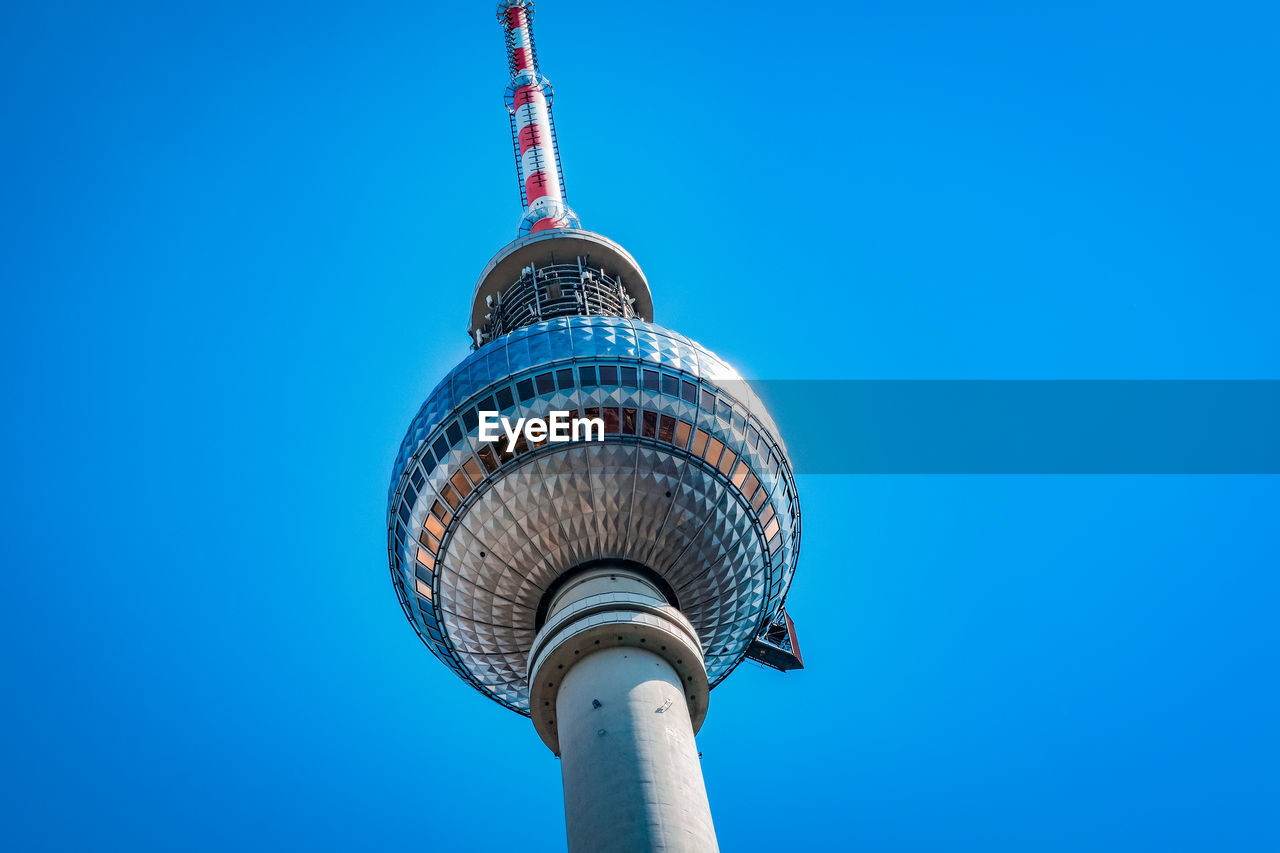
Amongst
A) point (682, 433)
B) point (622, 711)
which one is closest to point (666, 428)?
point (682, 433)

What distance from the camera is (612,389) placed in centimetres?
2891

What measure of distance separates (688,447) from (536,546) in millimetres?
5221

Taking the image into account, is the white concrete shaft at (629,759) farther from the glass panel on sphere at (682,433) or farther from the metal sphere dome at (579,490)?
the glass panel on sphere at (682,433)

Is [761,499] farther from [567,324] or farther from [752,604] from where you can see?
[567,324]

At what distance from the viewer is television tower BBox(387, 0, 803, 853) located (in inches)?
1034

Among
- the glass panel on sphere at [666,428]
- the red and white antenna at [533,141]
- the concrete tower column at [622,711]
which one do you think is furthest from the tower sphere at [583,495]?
the red and white antenna at [533,141]

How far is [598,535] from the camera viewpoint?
28750 mm

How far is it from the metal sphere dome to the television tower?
5 centimetres

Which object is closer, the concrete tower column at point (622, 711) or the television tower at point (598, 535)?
the concrete tower column at point (622, 711)

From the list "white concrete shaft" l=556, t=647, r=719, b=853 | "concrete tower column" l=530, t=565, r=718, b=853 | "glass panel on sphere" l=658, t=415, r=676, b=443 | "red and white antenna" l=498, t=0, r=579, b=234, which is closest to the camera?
"white concrete shaft" l=556, t=647, r=719, b=853

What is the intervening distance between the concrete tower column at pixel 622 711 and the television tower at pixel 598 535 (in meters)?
0.06

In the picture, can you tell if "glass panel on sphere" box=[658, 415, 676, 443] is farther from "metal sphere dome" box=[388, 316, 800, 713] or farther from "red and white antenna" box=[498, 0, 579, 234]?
"red and white antenna" box=[498, 0, 579, 234]

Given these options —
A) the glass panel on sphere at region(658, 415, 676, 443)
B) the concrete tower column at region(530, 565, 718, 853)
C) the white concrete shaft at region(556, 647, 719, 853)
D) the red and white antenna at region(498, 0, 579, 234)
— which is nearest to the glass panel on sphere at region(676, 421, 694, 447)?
the glass panel on sphere at region(658, 415, 676, 443)

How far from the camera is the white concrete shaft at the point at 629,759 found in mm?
22625
